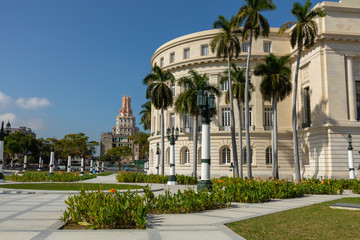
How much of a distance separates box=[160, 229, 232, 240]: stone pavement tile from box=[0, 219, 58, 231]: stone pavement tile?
3.38m

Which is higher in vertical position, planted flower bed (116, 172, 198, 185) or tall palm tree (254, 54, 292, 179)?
tall palm tree (254, 54, 292, 179)

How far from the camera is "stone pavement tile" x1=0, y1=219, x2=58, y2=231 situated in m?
8.03

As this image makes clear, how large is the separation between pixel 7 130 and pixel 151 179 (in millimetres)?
14791

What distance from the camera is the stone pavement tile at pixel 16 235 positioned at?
22.5ft

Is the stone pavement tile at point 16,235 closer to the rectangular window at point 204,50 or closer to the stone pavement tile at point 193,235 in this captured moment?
the stone pavement tile at point 193,235

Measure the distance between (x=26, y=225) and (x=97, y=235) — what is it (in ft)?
8.24

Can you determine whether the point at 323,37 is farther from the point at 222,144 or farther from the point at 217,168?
the point at 217,168

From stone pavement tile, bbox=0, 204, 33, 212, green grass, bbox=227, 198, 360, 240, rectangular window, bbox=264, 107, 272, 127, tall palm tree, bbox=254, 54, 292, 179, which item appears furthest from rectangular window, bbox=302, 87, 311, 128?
stone pavement tile, bbox=0, 204, 33, 212

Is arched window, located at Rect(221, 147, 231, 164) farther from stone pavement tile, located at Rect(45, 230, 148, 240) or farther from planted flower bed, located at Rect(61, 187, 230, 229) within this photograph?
stone pavement tile, located at Rect(45, 230, 148, 240)

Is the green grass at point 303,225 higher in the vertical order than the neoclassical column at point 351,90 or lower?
lower

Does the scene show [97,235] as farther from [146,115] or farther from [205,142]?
[146,115]

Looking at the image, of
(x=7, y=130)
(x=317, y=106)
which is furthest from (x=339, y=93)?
(x=7, y=130)

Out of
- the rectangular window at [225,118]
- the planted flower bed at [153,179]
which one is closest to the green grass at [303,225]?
the planted flower bed at [153,179]

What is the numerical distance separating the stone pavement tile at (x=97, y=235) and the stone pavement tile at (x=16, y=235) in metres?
0.47
